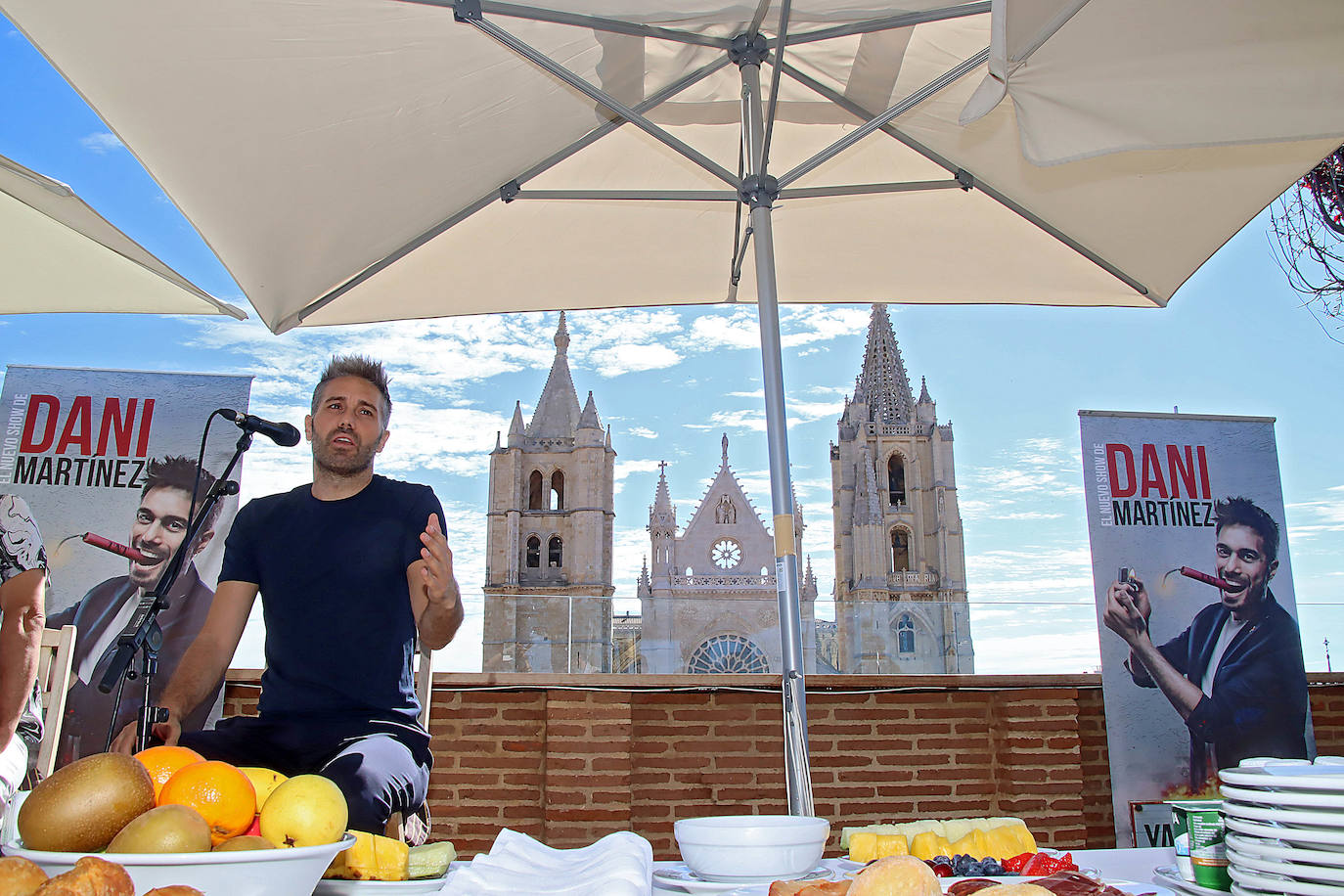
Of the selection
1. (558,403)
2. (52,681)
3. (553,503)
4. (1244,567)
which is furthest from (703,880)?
(558,403)

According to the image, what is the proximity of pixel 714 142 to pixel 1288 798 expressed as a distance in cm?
235

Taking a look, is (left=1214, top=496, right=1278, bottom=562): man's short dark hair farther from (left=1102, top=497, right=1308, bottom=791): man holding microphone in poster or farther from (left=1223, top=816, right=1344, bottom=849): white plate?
(left=1223, top=816, right=1344, bottom=849): white plate

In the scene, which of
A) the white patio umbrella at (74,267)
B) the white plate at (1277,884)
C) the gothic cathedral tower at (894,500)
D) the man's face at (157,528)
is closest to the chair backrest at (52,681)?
the white patio umbrella at (74,267)

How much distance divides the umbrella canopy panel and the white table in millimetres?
Answer: 1116

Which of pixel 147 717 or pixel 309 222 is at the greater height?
pixel 309 222

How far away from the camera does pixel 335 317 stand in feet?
9.04

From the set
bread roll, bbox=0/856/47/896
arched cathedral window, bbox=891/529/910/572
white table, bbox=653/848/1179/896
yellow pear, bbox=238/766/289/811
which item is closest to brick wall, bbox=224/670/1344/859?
white table, bbox=653/848/1179/896

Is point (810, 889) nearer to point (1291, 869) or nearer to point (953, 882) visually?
point (953, 882)

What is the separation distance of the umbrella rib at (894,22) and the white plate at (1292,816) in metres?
1.69

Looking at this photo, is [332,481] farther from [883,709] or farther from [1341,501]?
[1341,501]

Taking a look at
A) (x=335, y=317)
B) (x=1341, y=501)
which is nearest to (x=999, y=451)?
(x=1341, y=501)

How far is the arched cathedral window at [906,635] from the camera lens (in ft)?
20.9

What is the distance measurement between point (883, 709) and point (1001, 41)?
140 inches

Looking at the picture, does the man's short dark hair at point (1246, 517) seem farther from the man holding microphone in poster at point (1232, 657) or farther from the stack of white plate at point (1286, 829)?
the stack of white plate at point (1286, 829)
